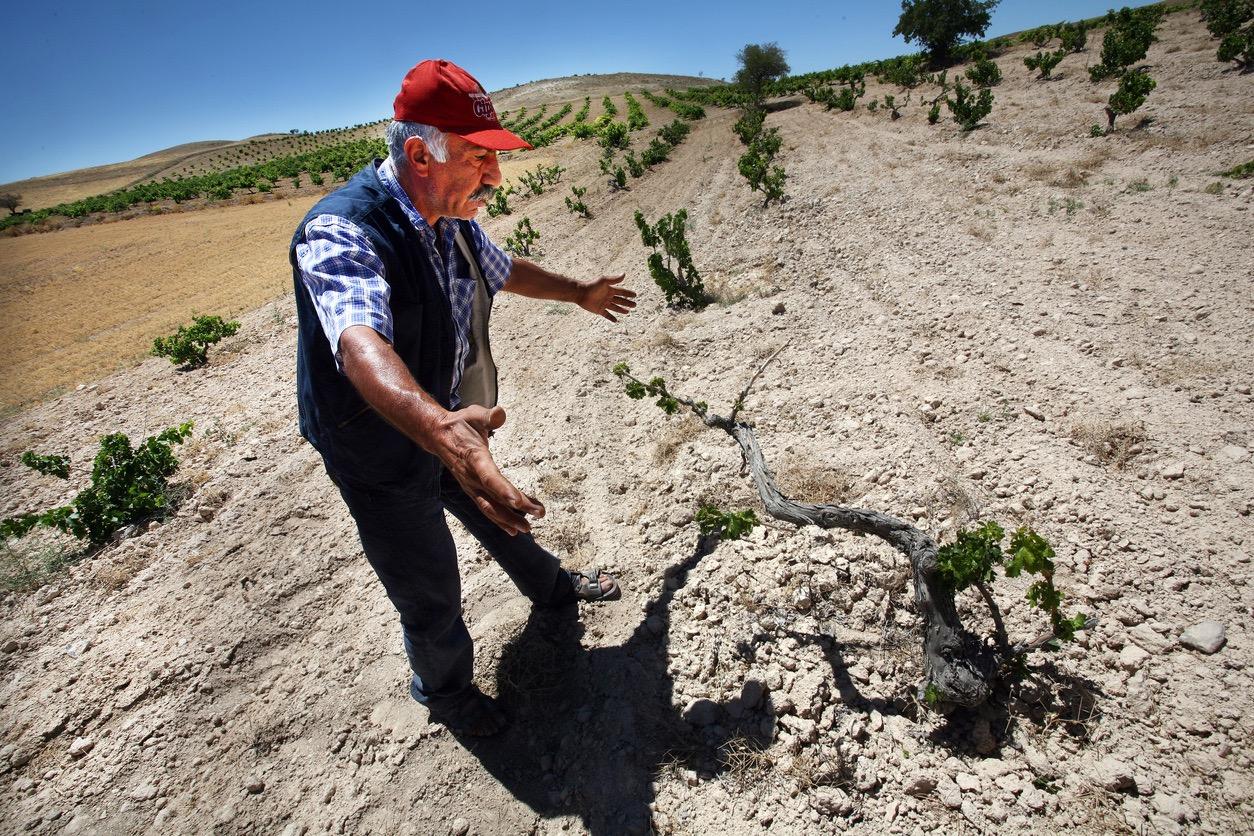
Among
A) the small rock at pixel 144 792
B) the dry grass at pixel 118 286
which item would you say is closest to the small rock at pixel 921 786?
the small rock at pixel 144 792

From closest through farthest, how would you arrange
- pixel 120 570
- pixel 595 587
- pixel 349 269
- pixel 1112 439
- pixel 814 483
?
pixel 349 269 → pixel 595 587 → pixel 1112 439 → pixel 814 483 → pixel 120 570

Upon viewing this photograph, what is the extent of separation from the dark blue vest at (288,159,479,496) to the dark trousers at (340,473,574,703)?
0.10 m

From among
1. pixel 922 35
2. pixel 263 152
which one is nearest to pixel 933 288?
pixel 922 35

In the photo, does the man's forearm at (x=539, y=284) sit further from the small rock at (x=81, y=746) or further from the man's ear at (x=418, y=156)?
the small rock at (x=81, y=746)

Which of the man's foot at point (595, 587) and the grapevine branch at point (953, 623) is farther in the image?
the man's foot at point (595, 587)

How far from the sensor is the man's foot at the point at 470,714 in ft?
7.51

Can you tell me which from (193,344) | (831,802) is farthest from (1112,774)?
(193,344)

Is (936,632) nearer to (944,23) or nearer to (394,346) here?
(394,346)

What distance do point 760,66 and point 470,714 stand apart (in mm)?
46787

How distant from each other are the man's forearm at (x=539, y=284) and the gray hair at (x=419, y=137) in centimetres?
71

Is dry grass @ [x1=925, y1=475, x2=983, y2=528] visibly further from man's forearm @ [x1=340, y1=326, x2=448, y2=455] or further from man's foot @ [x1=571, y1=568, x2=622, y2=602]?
man's forearm @ [x1=340, y1=326, x2=448, y2=455]

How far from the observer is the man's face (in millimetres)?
1677

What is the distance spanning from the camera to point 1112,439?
298 cm

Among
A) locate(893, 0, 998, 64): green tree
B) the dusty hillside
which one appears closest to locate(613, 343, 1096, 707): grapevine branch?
the dusty hillside
